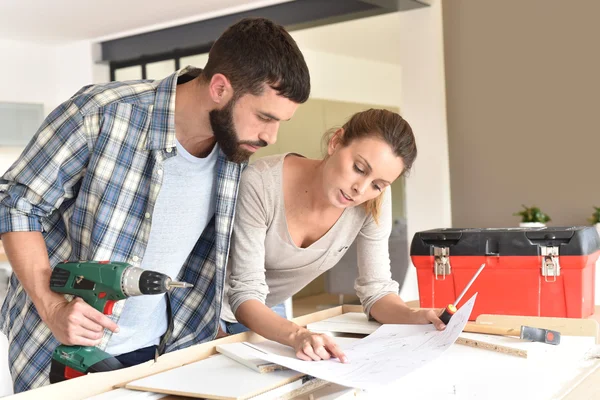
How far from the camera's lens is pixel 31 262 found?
1.54 meters

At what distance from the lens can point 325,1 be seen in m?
5.44

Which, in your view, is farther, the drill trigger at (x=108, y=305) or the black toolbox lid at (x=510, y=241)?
the black toolbox lid at (x=510, y=241)

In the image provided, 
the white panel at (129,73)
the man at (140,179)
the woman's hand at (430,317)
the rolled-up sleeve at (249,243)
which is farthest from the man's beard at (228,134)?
the white panel at (129,73)

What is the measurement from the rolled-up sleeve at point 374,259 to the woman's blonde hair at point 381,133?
0.11 ft

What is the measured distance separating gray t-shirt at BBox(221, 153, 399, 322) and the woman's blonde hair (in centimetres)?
4

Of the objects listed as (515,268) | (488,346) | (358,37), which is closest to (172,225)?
(488,346)

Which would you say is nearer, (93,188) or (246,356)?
(246,356)

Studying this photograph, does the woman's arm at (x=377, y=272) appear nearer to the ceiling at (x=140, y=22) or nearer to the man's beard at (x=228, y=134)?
the man's beard at (x=228, y=134)

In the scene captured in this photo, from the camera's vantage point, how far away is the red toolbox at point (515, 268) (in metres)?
2.25

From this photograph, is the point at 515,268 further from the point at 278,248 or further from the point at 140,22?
the point at 140,22

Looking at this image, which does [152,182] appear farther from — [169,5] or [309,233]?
[169,5]

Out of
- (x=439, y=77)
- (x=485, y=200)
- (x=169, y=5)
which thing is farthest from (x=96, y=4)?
(x=485, y=200)

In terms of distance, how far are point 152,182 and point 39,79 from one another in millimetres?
6299

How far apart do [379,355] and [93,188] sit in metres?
0.72
